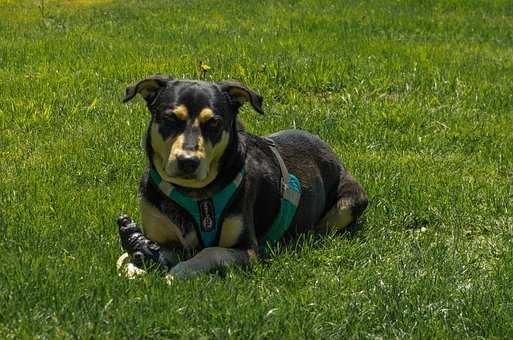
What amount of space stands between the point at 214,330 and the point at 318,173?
8.08 feet

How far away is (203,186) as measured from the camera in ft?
18.6

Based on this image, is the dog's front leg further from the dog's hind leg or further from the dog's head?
the dog's hind leg

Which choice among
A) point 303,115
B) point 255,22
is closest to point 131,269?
point 303,115

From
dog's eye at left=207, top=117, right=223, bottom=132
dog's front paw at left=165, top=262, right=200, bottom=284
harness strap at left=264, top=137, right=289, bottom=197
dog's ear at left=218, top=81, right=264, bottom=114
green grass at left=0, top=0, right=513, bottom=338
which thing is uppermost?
dog's ear at left=218, top=81, right=264, bottom=114

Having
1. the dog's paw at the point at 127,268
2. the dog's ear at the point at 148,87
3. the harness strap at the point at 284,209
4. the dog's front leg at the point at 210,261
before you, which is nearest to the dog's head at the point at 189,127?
the dog's ear at the point at 148,87

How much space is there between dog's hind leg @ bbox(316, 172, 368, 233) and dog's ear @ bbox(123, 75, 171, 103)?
5.55 feet

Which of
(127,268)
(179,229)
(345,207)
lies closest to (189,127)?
(179,229)

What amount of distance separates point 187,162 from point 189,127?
0.28m

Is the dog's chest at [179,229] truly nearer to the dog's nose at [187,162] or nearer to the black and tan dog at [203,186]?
the black and tan dog at [203,186]

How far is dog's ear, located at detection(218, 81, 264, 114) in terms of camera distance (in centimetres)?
582

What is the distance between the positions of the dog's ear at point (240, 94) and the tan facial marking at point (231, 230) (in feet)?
2.35

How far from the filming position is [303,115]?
381 inches

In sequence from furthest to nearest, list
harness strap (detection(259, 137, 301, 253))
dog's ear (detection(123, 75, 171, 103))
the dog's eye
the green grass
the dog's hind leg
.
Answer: the dog's hind leg < harness strap (detection(259, 137, 301, 253)) < dog's ear (detection(123, 75, 171, 103)) < the dog's eye < the green grass

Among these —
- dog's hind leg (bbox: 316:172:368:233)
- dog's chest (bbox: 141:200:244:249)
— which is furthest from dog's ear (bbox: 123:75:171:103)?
dog's hind leg (bbox: 316:172:368:233)
